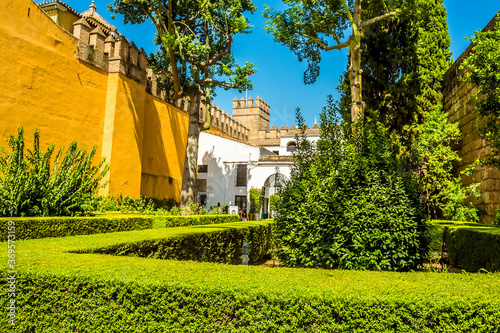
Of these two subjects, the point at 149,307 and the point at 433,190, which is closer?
the point at 149,307

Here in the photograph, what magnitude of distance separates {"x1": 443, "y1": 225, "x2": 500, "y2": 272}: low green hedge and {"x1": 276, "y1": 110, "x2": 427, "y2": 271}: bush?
1885 millimetres

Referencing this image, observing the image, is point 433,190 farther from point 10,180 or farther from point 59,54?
point 59,54

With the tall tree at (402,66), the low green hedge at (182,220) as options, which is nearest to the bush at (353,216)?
the low green hedge at (182,220)

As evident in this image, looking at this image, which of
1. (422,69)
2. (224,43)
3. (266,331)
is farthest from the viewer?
(224,43)

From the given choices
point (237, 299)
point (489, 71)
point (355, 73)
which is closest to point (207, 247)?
point (237, 299)

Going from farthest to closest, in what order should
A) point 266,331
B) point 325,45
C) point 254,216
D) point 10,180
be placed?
point 254,216
point 325,45
point 10,180
point 266,331

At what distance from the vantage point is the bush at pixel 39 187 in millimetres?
7332

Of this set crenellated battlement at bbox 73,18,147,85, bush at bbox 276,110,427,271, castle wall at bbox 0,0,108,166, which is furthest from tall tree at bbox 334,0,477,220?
castle wall at bbox 0,0,108,166

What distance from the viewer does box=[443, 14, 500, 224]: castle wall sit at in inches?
395

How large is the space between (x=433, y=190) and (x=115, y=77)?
1350 centimetres

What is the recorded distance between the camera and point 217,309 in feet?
8.88

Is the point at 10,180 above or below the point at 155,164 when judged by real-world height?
below

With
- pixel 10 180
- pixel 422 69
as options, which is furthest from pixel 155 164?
pixel 422 69

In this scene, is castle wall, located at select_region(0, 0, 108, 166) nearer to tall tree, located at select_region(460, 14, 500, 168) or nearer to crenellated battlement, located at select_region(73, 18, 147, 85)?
crenellated battlement, located at select_region(73, 18, 147, 85)
